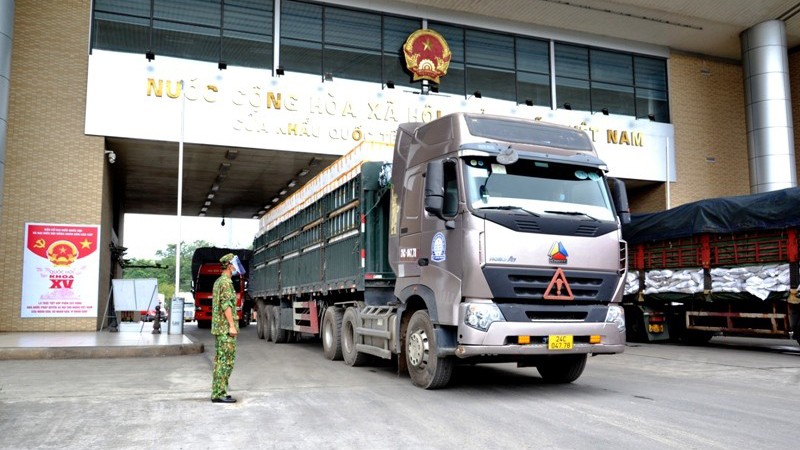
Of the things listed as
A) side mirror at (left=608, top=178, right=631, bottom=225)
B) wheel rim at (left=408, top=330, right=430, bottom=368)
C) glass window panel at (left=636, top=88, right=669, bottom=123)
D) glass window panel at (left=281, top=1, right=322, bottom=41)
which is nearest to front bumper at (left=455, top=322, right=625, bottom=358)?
wheel rim at (left=408, top=330, right=430, bottom=368)

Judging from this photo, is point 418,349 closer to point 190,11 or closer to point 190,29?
point 190,29

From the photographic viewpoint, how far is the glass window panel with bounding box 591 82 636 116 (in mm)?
25078

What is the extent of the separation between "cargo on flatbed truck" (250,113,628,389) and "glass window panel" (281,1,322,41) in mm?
13031

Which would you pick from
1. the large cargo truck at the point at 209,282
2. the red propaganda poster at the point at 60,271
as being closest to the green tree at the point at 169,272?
the large cargo truck at the point at 209,282

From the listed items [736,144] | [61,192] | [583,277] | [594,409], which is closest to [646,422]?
[594,409]

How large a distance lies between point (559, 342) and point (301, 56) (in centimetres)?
1613

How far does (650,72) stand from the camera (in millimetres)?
26078

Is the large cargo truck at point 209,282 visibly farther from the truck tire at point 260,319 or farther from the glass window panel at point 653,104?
the glass window panel at point 653,104

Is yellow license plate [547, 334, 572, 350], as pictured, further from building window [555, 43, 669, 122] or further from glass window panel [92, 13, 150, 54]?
building window [555, 43, 669, 122]

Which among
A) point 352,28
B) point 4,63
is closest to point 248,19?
point 352,28

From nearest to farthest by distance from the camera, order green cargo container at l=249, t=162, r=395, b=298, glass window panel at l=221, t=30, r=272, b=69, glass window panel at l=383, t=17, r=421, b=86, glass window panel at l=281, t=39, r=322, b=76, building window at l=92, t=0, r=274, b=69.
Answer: green cargo container at l=249, t=162, r=395, b=298
building window at l=92, t=0, r=274, b=69
glass window panel at l=221, t=30, r=272, b=69
glass window panel at l=281, t=39, r=322, b=76
glass window panel at l=383, t=17, r=421, b=86

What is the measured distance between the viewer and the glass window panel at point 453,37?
915 inches

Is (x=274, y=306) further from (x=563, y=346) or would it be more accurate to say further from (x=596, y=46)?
(x=596, y=46)

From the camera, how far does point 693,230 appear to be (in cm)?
1472
